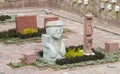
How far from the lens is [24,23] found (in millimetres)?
15000

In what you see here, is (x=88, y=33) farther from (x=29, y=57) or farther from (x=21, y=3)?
(x=21, y=3)

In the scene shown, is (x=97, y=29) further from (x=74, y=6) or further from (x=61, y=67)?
(x=61, y=67)

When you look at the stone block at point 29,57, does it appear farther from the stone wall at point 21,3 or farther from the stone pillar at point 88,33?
the stone wall at point 21,3

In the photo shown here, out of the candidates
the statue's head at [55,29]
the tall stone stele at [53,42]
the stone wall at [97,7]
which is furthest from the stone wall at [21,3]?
the statue's head at [55,29]

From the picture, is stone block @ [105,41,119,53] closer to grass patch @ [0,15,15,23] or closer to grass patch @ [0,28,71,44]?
grass patch @ [0,28,71,44]

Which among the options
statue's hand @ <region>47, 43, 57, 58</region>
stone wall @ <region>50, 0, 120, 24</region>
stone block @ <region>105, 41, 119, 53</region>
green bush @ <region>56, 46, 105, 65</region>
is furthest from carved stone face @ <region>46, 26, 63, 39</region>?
stone wall @ <region>50, 0, 120, 24</region>

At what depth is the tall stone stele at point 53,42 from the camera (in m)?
10.8

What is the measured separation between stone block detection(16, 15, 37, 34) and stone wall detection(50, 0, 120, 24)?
425cm

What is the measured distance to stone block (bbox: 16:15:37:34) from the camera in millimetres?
14836

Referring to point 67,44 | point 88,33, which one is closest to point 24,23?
point 67,44

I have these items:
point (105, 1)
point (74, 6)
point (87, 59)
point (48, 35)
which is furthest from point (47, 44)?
point (74, 6)

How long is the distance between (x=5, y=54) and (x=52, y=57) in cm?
203

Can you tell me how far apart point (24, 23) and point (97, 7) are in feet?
16.6

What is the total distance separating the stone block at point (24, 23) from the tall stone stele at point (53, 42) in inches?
157
